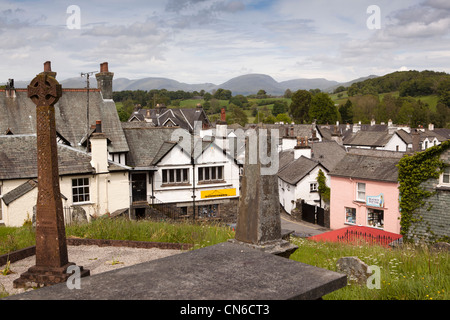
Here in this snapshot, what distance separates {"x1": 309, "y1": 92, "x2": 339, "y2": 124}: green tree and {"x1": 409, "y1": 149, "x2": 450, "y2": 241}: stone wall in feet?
308

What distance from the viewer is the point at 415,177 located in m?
28.3

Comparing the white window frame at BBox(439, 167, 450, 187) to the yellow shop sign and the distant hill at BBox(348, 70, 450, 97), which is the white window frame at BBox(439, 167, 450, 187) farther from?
the distant hill at BBox(348, 70, 450, 97)

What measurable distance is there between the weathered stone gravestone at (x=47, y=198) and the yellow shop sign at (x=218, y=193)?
20.6m

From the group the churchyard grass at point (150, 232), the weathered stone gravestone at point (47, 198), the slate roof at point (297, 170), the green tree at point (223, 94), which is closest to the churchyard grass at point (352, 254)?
the churchyard grass at point (150, 232)

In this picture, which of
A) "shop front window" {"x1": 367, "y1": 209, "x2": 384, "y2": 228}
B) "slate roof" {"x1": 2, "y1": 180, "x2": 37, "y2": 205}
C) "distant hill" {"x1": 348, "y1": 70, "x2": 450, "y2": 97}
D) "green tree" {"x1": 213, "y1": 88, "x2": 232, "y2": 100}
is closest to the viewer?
"slate roof" {"x1": 2, "y1": 180, "x2": 37, "y2": 205}

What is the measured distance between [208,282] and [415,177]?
25660mm

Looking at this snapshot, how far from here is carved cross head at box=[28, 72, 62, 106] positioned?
9602 mm

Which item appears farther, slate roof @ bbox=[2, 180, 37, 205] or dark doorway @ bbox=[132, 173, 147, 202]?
dark doorway @ bbox=[132, 173, 147, 202]

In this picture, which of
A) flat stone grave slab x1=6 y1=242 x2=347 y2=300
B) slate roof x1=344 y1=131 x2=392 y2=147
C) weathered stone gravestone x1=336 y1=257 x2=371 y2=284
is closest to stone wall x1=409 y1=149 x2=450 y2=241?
weathered stone gravestone x1=336 y1=257 x2=371 y2=284

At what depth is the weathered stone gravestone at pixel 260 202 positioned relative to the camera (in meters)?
8.61

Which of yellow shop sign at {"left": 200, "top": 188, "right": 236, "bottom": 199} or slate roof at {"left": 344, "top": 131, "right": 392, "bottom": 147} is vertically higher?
slate roof at {"left": 344, "top": 131, "right": 392, "bottom": 147}

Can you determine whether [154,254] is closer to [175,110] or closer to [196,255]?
[196,255]

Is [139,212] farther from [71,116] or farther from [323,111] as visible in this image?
[323,111]

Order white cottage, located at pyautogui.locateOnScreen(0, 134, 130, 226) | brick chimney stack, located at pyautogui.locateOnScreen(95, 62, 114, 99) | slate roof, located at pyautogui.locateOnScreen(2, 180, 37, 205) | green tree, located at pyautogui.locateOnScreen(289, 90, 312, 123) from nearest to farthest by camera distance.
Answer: slate roof, located at pyautogui.locateOnScreen(2, 180, 37, 205) → white cottage, located at pyautogui.locateOnScreen(0, 134, 130, 226) → brick chimney stack, located at pyautogui.locateOnScreen(95, 62, 114, 99) → green tree, located at pyautogui.locateOnScreen(289, 90, 312, 123)
